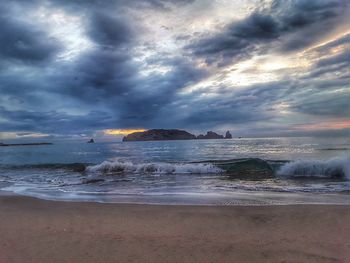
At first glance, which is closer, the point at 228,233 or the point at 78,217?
the point at 228,233

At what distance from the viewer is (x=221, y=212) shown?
7234 mm

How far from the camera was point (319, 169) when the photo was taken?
18.2m

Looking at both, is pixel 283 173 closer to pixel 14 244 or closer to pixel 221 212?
pixel 221 212

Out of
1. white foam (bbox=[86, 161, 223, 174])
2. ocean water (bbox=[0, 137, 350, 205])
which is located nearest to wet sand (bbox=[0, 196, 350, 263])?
ocean water (bbox=[0, 137, 350, 205])

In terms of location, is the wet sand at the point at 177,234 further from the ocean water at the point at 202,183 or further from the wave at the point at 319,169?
the wave at the point at 319,169

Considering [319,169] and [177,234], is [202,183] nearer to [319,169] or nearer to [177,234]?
[319,169]

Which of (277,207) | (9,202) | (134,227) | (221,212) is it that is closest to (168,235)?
(134,227)

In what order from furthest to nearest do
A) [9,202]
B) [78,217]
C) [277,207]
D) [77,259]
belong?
[9,202], [277,207], [78,217], [77,259]

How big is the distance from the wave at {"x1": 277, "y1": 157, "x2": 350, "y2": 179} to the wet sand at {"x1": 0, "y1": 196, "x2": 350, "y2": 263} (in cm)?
1105

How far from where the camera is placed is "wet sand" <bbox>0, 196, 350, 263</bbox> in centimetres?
443

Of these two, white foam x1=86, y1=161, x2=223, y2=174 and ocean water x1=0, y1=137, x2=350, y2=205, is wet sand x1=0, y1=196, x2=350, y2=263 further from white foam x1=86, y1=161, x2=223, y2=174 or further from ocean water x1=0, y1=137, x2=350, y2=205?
white foam x1=86, y1=161, x2=223, y2=174

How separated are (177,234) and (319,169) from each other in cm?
1556

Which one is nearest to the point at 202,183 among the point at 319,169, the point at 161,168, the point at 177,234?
the point at 161,168

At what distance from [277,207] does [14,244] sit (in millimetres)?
6130
